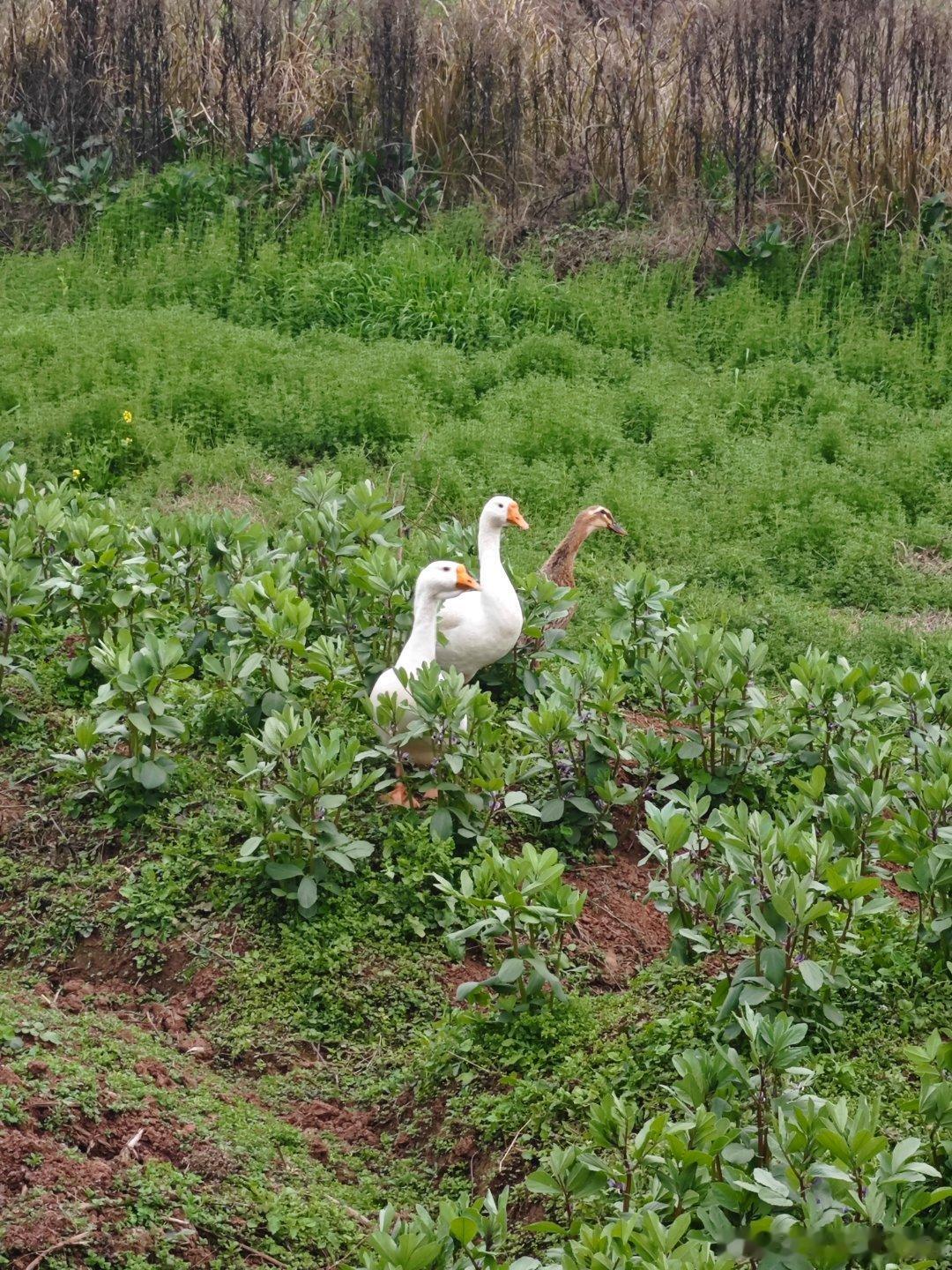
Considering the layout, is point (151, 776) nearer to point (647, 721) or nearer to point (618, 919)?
point (618, 919)

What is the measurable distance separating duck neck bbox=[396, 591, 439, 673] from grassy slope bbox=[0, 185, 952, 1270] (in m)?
0.66

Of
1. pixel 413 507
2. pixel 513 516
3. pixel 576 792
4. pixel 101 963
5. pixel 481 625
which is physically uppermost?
pixel 513 516

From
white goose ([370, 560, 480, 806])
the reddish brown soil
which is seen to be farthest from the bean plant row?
the reddish brown soil

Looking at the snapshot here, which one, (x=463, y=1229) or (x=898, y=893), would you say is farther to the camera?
(x=898, y=893)

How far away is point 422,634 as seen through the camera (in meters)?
5.47

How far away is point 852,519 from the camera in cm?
833

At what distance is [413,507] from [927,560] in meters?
2.73

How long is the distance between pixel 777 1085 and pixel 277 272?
8518mm

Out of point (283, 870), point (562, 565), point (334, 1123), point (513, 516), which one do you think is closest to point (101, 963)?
point (283, 870)

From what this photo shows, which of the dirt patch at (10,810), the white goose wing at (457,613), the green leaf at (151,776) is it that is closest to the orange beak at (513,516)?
the white goose wing at (457,613)

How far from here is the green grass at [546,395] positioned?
8.16 meters

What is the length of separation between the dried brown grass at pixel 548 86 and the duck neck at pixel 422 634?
6738 millimetres

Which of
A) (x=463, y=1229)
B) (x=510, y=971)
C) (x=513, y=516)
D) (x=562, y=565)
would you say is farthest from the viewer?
(x=562, y=565)

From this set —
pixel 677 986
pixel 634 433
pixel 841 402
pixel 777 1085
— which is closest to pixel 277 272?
pixel 634 433
